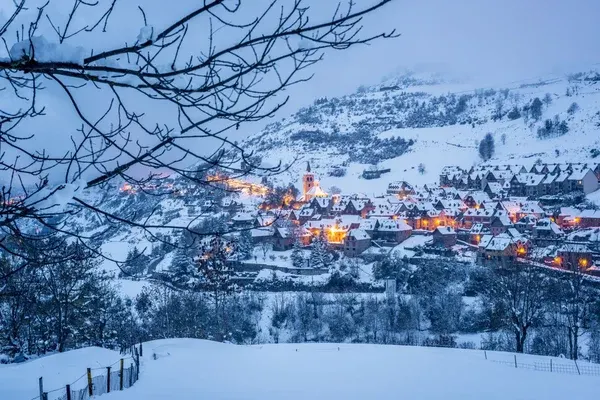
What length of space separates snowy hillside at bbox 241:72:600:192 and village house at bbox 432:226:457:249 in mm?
14280

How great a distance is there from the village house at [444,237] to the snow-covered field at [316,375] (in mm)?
21749

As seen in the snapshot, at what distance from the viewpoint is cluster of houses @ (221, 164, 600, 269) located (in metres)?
26.6

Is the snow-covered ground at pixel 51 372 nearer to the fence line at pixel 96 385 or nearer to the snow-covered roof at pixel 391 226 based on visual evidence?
the fence line at pixel 96 385

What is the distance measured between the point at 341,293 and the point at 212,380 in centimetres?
1779

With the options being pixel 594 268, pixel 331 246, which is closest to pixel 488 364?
pixel 594 268

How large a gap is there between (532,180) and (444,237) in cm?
1772

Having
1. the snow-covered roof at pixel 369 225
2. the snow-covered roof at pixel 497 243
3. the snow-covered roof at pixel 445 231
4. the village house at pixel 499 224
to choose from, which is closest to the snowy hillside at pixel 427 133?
the snow-covered roof at pixel 369 225

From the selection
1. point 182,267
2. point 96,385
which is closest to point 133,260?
point 96,385

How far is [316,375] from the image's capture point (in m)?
6.75

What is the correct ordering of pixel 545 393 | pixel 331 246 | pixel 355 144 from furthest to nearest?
pixel 355 144 → pixel 331 246 → pixel 545 393

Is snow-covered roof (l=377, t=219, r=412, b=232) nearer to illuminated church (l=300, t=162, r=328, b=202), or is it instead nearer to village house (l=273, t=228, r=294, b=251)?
village house (l=273, t=228, r=294, b=251)

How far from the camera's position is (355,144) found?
265 feet

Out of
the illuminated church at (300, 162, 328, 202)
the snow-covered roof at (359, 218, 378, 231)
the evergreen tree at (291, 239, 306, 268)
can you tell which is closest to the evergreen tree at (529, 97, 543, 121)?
the illuminated church at (300, 162, 328, 202)

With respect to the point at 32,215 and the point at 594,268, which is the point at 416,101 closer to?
the point at 594,268
